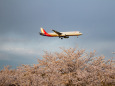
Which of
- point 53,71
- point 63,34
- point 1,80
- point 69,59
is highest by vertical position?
point 63,34

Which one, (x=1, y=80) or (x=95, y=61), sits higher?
(x=95, y=61)

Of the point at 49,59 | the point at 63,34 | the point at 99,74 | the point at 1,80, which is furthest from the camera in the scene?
the point at 63,34

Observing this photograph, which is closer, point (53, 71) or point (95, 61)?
point (53, 71)

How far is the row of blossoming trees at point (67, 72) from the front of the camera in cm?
1641

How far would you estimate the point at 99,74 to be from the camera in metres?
19.8

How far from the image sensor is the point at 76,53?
873 inches

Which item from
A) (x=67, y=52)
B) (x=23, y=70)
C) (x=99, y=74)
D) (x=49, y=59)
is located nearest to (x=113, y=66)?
(x=99, y=74)

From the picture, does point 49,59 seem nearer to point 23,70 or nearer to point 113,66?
point 23,70

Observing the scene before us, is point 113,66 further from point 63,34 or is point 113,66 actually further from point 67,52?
point 63,34

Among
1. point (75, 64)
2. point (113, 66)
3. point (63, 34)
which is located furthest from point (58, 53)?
point (63, 34)

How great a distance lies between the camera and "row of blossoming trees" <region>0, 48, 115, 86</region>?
16406 mm

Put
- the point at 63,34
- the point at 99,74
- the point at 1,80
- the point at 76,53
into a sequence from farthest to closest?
the point at 63,34
the point at 76,53
the point at 99,74
the point at 1,80

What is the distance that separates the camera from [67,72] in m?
21.0

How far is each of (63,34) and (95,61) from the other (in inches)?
1046
